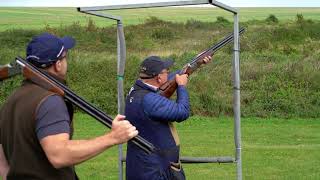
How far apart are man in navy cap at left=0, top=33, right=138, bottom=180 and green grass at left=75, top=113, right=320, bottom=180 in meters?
5.52

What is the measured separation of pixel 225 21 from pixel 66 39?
125 feet

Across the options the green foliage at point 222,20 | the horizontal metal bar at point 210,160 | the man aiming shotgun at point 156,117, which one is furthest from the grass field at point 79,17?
the man aiming shotgun at point 156,117

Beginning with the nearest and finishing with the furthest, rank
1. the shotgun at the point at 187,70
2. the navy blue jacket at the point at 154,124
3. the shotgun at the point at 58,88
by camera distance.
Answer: the shotgun at the point at 58,88, the navy blue jacket at the point at 154,124, the shotgun at the point at 187,70

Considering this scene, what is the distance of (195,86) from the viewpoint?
17750 mm

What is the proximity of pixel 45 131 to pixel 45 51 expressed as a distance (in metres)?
0.47

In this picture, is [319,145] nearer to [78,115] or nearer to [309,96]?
[309,96]

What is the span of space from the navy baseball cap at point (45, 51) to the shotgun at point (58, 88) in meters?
0.06

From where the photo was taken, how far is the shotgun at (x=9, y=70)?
3.36 m

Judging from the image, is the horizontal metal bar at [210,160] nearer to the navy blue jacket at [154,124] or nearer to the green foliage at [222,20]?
the navy blue jacket at [154,124]

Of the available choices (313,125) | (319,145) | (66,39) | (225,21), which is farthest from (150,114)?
(225,21)

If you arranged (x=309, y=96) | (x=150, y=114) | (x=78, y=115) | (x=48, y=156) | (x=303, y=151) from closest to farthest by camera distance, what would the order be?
(x=48, y=156), (x=150, y=114), (x=303, y=151), (x=78, y=115), (x=309, y=96)

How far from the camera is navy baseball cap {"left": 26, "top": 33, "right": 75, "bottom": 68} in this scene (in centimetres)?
336

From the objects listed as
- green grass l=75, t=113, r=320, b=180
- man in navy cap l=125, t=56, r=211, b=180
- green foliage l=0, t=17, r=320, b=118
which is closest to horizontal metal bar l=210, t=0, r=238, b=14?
man in navy cap l=125, t=56, r=211, b=180

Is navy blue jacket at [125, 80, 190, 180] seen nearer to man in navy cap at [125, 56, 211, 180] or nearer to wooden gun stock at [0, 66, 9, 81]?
man in navy cap at [125, 56, 211, 180]
